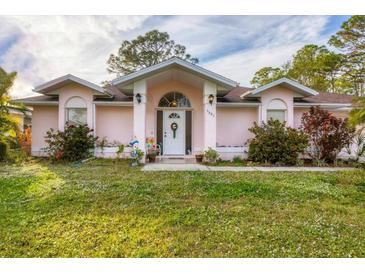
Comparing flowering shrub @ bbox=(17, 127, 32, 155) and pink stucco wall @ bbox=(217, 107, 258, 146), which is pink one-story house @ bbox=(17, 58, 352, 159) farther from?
flowering shrub @ bbox=(17, 127, 32, 155)

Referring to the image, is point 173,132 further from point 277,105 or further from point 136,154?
point 277,105

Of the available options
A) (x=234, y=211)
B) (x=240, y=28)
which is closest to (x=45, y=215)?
(x=234, y=211)

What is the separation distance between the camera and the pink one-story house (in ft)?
36.4

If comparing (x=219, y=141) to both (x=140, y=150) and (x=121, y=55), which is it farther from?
(x=121, y=55)

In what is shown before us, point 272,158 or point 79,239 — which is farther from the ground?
point 272,158

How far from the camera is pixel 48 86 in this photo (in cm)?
1059

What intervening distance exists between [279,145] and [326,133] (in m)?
2.09

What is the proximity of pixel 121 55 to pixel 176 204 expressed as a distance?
2406 centimetres

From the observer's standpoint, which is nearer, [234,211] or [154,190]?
[234,211]

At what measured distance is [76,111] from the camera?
1136 centimetres

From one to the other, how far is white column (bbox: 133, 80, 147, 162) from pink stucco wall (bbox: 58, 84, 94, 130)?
2.54 meters

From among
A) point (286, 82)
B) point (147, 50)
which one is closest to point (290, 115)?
point (286, 82)

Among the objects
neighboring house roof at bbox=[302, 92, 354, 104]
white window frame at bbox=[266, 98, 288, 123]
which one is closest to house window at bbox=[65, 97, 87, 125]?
white window frame at bbox=[266, 98, 288, 123]

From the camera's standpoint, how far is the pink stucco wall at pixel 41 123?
1189cm
